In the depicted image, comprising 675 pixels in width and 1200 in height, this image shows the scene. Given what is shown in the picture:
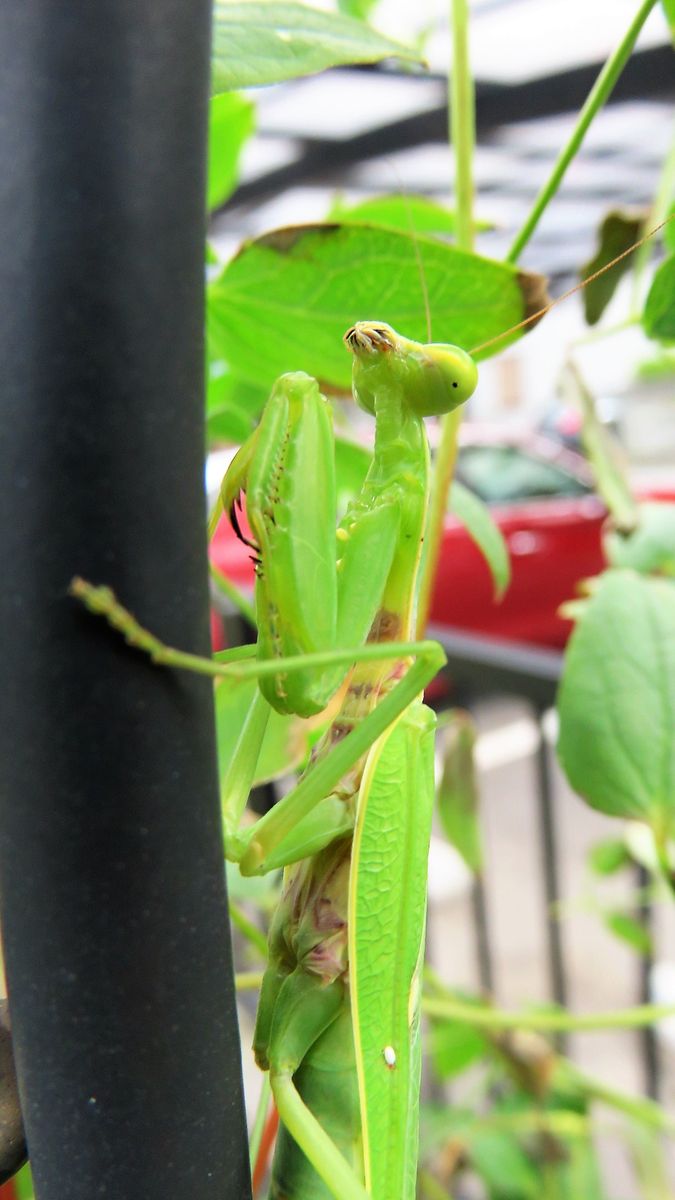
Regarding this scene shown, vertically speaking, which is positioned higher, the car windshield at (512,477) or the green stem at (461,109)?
the green stem at (461,109)

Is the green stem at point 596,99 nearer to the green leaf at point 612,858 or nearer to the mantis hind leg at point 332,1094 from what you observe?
the mantis hind leg at point 332,1094

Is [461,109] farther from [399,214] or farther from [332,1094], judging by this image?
[332,1094]

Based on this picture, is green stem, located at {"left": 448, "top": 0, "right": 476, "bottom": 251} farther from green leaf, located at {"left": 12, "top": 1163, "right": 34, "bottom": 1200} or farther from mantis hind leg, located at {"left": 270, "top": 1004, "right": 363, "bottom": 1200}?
green leaf, located at {"left": 12, "top": 1163, "right": 34, "bottom": 1200}

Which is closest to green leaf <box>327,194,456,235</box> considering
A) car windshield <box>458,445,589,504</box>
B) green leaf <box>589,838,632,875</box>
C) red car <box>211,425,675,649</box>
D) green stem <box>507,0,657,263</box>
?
green stem <box>507,0,657,263</box>

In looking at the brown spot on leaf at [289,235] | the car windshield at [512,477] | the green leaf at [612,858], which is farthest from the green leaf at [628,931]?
the car windshield at [512,477]

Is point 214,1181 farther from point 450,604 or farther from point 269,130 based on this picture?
point 269,130
